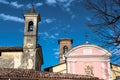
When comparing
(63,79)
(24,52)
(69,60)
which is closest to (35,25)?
(24,52)

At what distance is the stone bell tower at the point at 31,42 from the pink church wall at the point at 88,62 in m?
3.46

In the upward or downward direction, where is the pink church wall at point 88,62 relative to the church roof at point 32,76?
upward

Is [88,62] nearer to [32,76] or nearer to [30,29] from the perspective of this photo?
[30,29]

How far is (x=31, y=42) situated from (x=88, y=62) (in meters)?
5.72

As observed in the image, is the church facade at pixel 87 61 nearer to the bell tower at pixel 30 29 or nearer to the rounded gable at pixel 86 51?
the rounded gable at pixel 86 51

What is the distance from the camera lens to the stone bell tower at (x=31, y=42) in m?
21.9

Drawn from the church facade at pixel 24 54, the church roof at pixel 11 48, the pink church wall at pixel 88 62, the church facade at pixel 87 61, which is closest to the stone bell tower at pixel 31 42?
the church facade at pixel 24 54

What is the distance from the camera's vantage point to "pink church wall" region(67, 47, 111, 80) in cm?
2467

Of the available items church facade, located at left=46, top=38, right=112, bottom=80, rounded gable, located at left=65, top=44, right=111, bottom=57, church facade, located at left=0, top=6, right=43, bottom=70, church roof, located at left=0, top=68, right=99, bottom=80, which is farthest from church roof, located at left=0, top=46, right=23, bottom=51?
church roof, located at left=0, top=68, right=99, bottom=80

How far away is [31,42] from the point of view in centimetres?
2297

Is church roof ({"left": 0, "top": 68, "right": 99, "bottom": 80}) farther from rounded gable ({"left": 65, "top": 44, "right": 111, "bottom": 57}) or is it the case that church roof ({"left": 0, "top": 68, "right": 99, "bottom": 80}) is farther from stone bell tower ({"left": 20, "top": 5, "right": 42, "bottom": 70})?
rounded gable ({"left": 65, "top": 44, "right": 111, "bottom": 57})

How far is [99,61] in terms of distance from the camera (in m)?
25.0

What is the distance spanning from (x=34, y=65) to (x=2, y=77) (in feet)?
26.3

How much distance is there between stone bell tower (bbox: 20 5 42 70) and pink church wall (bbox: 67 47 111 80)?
3464mm
